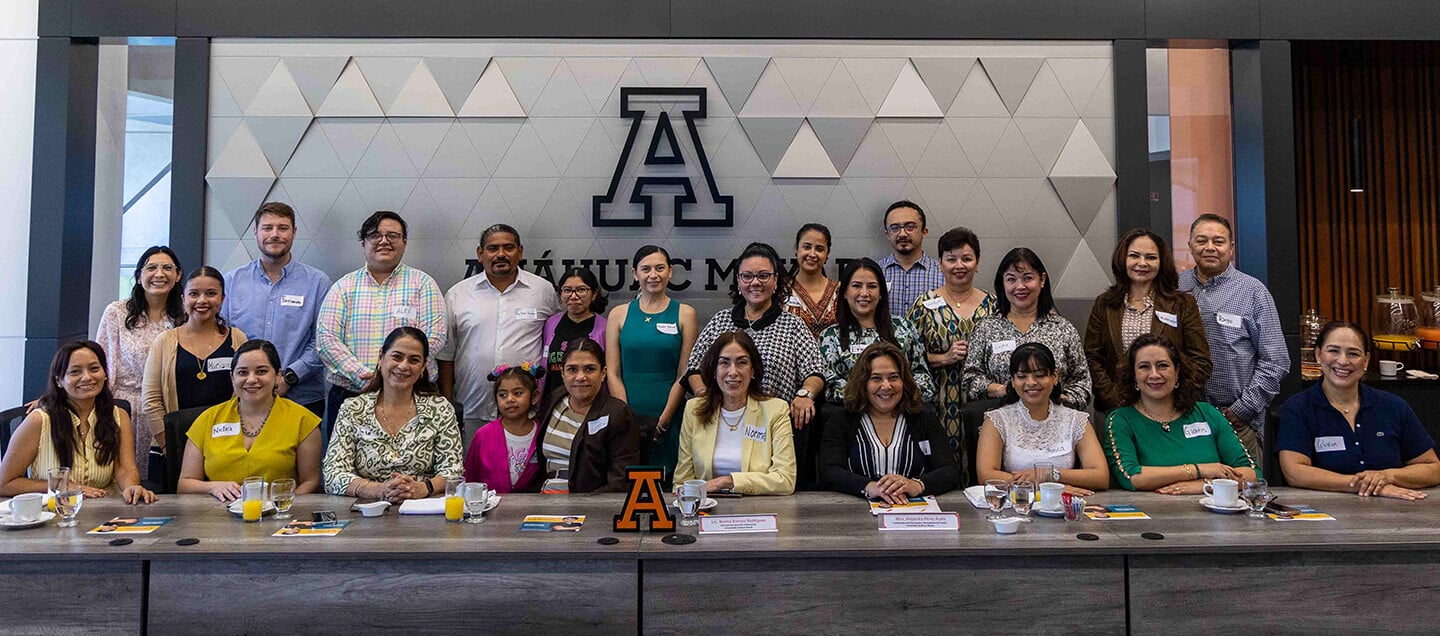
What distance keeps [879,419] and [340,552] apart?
1.76 meters

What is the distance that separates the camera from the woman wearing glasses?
13.1 feet

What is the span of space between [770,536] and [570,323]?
2.08m

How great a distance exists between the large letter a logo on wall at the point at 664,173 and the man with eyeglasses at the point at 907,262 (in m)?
0.86

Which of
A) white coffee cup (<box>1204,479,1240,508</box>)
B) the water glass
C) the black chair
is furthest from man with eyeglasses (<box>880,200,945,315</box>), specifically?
the black chair

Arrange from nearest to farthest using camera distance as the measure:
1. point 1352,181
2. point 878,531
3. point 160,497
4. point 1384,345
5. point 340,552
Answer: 1. point 340,552
2. point 878,531
3. point 160,497
4. point 1384,345
5. point 1352,181

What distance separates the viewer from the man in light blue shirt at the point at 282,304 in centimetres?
408

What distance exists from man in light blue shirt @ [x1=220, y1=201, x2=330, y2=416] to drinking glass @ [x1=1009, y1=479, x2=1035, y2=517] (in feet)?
10.1

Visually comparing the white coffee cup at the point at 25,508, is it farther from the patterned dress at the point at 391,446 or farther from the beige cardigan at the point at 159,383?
the beige cardigan at the point at 159,383

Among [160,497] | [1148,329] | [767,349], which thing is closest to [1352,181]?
[1148,329]

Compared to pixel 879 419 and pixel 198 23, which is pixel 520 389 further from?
pixel 198 23

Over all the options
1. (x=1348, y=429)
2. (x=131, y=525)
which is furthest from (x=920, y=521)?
(x=131, y=525)

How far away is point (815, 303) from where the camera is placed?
13.0ft

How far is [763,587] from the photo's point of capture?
2.09 meters

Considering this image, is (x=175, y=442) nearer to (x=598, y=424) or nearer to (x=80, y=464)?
(x=80, y=464)
